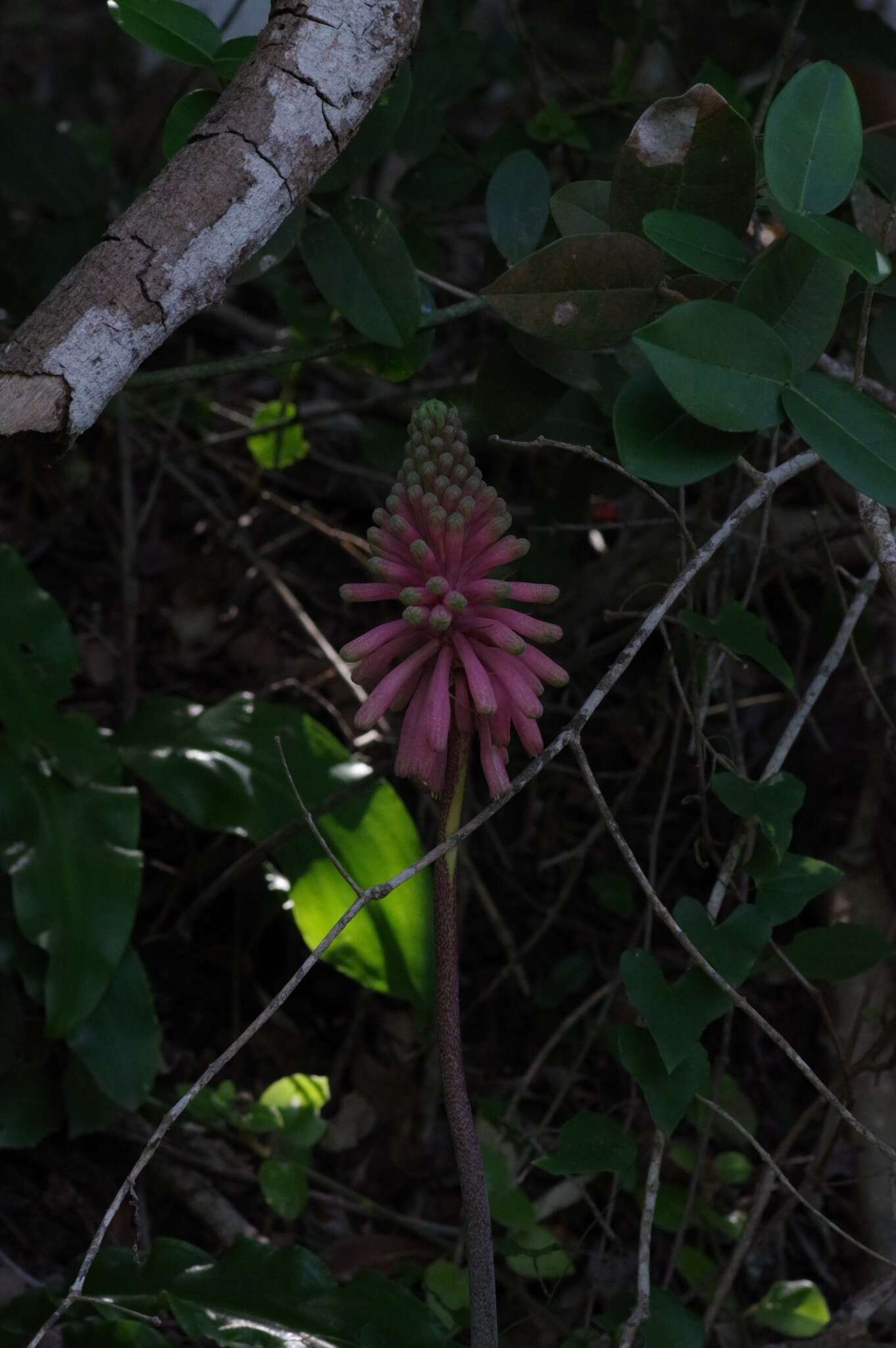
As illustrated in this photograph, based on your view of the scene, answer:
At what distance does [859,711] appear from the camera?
2574 mm

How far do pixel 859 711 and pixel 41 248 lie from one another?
2.06 meters

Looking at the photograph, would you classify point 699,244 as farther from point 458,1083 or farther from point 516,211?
point 458,1083

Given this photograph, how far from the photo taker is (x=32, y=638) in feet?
7.00

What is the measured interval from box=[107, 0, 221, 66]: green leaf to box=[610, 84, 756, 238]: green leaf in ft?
1.78

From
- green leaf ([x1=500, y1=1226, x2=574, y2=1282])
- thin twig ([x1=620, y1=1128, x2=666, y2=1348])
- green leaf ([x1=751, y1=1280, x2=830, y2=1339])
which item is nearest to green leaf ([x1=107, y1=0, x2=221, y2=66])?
thin twig ([x1=620, y1=1128, x2=666, y2=1348])

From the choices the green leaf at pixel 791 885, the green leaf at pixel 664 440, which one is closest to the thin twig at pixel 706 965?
the green leaf at pixel 791 885

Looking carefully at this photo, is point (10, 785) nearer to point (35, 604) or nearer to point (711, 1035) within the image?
point (35, 604)

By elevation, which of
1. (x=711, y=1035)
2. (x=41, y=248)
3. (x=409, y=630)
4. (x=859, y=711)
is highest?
(x=41, y=248)

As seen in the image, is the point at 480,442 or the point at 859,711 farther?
the point at 859,711

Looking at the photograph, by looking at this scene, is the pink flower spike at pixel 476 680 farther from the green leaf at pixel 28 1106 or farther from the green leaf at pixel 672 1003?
the green leaf at pixel 28 1106

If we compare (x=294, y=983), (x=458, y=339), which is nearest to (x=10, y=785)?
(x=294, y=983)

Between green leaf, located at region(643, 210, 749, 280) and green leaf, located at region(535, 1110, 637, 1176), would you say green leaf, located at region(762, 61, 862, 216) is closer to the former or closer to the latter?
green leaf, located at region(643, 210, 749, 280)

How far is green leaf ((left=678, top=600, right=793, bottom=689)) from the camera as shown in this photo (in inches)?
61.0

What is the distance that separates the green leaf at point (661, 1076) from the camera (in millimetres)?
1352
